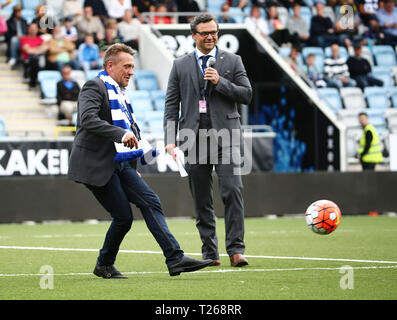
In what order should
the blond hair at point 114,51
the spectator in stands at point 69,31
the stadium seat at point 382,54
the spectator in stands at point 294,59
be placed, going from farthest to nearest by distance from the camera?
the stadium seat at point 382,54, the spectator in stands at point 294,59, the spectator in stands at point 69,31, the blond hair at point 114,51

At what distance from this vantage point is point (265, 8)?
88.5 ft

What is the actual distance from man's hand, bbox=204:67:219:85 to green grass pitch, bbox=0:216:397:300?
1.84 metres

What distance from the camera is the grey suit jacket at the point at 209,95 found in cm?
1027

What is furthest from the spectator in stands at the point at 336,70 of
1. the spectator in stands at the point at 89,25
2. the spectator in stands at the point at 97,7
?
the spectator in stands at the point at 89,25

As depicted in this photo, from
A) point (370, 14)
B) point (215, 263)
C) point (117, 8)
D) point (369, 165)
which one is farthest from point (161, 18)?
point (215, 263)

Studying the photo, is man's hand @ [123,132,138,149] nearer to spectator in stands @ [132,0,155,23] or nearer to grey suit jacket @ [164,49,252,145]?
grey suit jacket @ [164,49,252,145]

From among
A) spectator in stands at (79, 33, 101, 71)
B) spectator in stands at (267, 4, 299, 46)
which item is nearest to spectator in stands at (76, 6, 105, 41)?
spectator in stands at (79, 33, 101, 71)

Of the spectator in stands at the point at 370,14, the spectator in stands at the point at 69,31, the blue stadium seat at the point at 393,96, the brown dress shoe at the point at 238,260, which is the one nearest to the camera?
the brown dress shoe at the point at 238,260

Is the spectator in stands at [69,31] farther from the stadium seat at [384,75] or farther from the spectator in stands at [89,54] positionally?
the stadium seat at [384,75]

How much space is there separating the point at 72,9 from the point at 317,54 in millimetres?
6651

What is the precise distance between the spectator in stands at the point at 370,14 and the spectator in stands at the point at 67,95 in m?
10.7

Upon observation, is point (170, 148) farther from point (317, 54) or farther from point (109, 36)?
point (317, 54)

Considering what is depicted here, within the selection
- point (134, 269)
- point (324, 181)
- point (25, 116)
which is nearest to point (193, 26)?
point (134, 269)

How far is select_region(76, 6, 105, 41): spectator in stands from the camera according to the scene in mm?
23450
